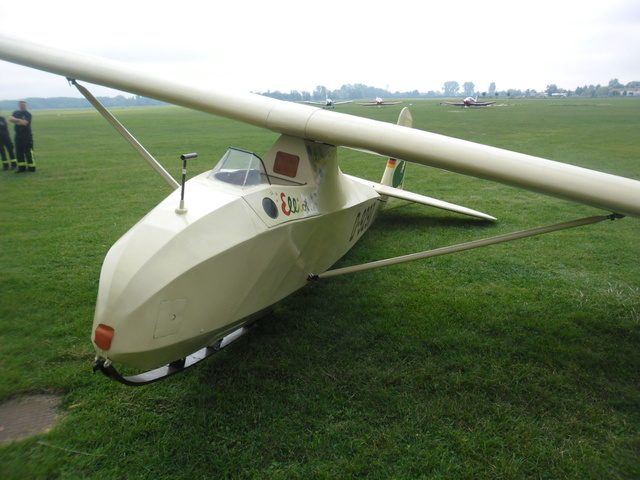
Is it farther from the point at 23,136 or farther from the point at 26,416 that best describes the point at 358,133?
the point at 26,416

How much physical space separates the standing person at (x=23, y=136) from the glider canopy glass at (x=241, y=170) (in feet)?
4.79

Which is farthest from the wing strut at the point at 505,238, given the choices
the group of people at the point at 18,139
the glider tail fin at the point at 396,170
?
the glider tail fin at the point at 396,170

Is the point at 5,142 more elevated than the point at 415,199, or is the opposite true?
the point at 5,142

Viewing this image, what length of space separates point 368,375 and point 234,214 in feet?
6.60

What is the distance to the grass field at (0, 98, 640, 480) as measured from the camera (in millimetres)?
2887

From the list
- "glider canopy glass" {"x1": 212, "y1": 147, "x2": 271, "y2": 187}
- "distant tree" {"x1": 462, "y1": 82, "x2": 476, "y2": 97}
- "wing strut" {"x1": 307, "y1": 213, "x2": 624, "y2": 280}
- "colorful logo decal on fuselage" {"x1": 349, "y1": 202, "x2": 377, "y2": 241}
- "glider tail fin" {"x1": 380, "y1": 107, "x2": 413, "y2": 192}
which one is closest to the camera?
"glider canopy glass" {"x1": 212, "y1": 147, "x2": 271, "y2": 187}

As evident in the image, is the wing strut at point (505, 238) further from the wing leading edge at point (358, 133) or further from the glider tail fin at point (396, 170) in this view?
the glider tail fin at point (396, 170)

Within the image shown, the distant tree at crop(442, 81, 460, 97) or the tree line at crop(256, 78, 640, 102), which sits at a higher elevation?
the distant tree at crop(442, 81, 460, 97)

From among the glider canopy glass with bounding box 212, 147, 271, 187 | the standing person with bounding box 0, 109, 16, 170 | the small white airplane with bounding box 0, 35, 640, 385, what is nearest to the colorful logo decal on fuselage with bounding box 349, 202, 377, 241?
the small white airplane with bounding box 0, 35, 640, 385

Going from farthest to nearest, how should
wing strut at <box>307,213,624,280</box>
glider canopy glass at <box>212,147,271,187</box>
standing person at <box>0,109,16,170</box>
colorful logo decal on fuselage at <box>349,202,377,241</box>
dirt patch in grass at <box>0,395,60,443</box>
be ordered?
colorful logo decal on fuselage at <box>349,202,377,241</box>, wing strut at <box>307,213,624,280</box>, glider canopy glass at <box>212,147,271,187</box>, dirt patch in grass at <box>0,395,60,443</box>, standing person at <box>0,109,16,170</box>

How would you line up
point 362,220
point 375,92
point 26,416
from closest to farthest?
1. point 26,416
2. point 362,220
3. point 375,92

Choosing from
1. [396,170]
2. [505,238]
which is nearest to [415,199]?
[396,170]

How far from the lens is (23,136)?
124 inches

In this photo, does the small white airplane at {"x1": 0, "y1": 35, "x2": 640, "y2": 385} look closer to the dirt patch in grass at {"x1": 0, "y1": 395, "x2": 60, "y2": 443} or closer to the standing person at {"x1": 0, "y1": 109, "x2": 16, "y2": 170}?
the dirt patch in grass at {"x1": 0, "y1": 395, "x2": 60, "y2": 443}
